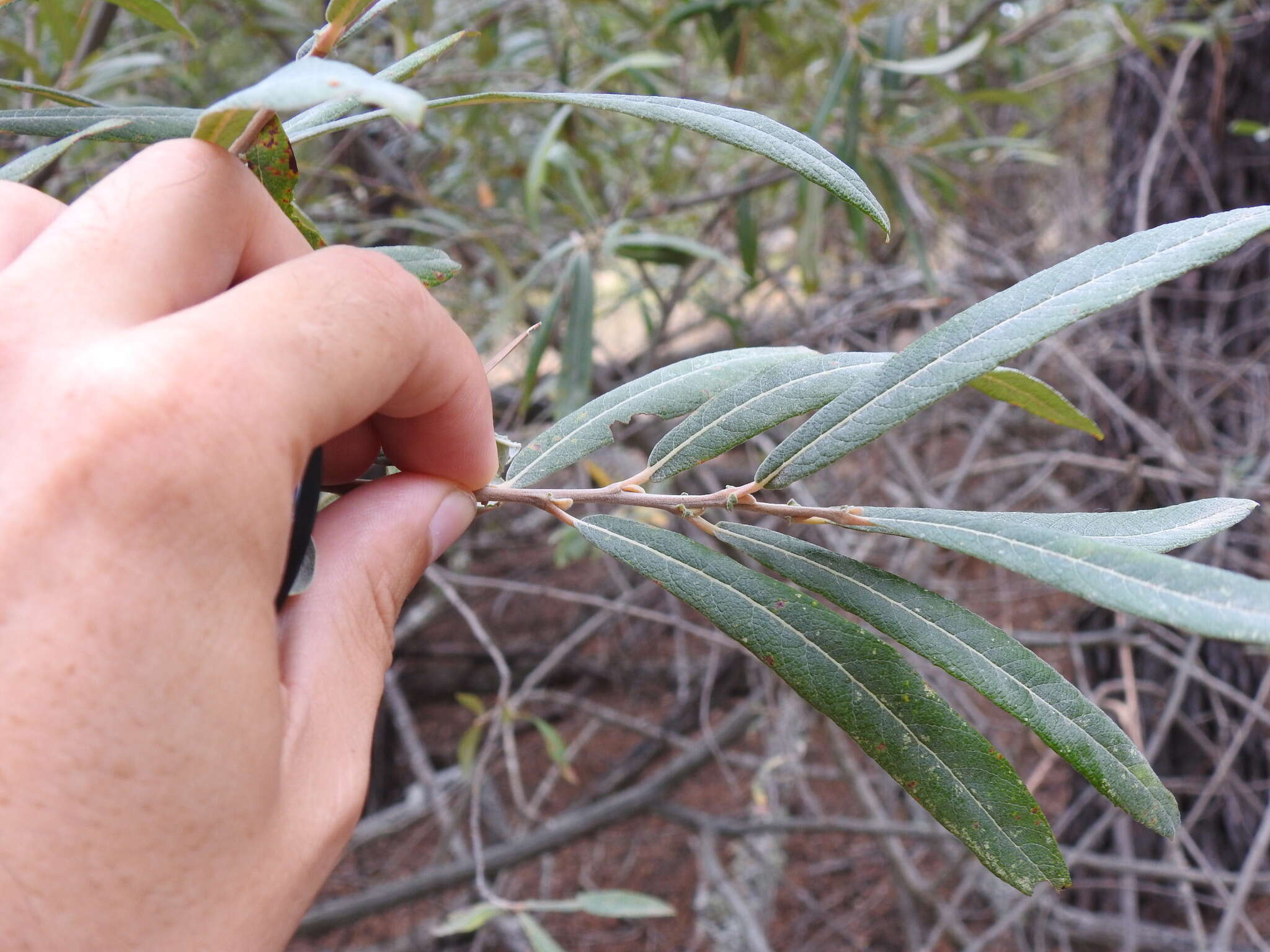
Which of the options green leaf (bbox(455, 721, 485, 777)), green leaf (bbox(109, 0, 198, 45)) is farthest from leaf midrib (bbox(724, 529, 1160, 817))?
green leaf (bbox(455, 721, 485, 777))

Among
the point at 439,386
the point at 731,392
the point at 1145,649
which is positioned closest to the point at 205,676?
the point at 439,386

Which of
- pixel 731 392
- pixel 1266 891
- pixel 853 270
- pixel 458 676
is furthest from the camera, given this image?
pixel 458 676

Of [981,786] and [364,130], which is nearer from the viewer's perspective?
[981,786]

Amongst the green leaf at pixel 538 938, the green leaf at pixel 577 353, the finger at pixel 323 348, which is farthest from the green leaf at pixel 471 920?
the finger at pixel 323 348

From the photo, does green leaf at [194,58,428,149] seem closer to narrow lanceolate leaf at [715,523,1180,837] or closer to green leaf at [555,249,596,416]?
narrow lanceolate leaf at [715,523,1180,837]

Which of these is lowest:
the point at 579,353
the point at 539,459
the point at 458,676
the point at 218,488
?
the point at 458,676

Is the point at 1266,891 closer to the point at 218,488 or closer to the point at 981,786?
the point at 981,786

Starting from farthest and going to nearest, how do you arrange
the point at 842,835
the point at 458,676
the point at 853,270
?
the point at 458,676
the point at 842,835
the point at 853,270

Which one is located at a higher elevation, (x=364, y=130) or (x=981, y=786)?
(x=364, y=130)
